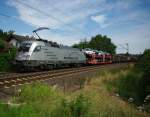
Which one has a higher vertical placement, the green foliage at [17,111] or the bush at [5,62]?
the bush at [5,62]

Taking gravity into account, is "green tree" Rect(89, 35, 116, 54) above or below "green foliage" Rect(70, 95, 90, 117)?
above

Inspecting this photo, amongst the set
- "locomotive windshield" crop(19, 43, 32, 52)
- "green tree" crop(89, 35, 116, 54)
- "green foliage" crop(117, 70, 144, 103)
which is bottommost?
"green foliage" crop(117, 70, 144, 103)

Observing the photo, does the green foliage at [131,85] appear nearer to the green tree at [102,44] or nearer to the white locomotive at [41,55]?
the white locomotive at [41,55]

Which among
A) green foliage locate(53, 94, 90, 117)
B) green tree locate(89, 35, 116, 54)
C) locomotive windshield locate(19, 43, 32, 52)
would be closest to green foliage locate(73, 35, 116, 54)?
green tree locate(89, 35, 116, 54)

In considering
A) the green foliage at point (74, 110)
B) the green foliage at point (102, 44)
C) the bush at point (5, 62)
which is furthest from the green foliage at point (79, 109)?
the green foliage at point (102, 44)

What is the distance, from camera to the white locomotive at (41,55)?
2280 centimetres

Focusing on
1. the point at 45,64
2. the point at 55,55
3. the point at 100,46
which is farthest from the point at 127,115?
the point at 100,46

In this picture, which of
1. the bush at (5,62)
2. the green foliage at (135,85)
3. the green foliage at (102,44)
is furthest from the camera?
the green foliage at (102,44)

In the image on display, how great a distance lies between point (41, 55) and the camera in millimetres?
24281

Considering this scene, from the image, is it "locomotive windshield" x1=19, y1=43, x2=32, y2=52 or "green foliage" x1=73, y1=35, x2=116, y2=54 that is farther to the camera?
"green foliage" x1=73, y1=35, x2=116, y2=54

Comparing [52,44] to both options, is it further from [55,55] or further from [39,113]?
[39,113]

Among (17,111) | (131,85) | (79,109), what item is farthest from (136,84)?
(17,111)

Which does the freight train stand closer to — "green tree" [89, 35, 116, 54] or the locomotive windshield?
the locomotive windshield

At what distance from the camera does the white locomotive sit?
74.8 ft
